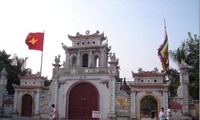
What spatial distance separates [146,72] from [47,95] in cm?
985

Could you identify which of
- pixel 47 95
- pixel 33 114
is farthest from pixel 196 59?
pixel 33 114

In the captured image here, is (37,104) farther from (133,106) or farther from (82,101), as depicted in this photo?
(133,106)

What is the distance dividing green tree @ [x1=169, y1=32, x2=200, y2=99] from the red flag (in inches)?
596

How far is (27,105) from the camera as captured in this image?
24.4 m

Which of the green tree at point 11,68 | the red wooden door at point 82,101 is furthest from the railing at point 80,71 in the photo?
the green tree at point 11,68

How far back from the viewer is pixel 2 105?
2483 cm

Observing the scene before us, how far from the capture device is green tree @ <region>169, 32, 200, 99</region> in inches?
990

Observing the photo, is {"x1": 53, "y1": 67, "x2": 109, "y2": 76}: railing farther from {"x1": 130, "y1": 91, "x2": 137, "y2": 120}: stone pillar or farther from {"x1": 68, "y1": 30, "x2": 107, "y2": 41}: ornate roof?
{"x1": 68, "y1": 30, "x2": 107, "y2": 41}: ornate roof

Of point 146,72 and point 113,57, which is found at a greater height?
point 113,57

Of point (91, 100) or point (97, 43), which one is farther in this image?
point (97, 43)

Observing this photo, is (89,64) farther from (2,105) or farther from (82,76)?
(2,105)

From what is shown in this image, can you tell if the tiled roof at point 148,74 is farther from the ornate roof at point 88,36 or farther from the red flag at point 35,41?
the red flag at point 35,41


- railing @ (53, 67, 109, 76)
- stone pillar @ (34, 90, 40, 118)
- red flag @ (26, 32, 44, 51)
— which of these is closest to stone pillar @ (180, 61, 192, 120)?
railing @ (53, 67, 109, 76)

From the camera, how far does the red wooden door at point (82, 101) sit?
22.5m
